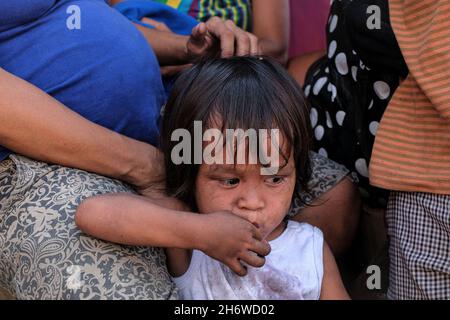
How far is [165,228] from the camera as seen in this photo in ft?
4.57

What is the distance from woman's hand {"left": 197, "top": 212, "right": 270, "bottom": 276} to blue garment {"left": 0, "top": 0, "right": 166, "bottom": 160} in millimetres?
422

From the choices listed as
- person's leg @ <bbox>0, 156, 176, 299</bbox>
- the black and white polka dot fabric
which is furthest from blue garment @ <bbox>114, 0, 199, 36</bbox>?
person's leg @ <bbox>0, 156, 176, 299</bbox>

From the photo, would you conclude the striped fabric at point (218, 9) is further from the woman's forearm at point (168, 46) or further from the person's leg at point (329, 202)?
the person's leg at point (329, 202)

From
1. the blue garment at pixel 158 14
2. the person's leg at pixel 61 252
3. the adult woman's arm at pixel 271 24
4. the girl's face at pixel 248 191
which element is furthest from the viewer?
the adult woman's arm at pixel 271 24

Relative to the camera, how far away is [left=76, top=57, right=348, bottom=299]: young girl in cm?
140

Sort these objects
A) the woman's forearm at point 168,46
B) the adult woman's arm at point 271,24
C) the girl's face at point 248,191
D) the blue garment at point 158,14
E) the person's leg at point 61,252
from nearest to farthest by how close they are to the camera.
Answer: the person's leg at point 61,252, the girl's face at point 248,191, the woman's forearm at point 168,46, the blue garment at point 158,14, the adult woman's arm at point 271,24

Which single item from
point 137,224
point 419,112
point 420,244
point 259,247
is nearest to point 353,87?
point 419,112

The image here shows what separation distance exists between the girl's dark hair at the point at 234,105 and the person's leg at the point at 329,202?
189 mm

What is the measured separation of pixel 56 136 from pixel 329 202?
77 centimetres

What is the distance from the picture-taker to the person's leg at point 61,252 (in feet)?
4.51

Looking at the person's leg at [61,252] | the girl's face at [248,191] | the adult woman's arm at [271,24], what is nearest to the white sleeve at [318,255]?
the girl's face at [248,191]

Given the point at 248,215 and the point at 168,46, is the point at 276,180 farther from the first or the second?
the point at 168,46

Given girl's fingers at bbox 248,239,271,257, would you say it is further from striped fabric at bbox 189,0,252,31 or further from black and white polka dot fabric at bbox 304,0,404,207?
striped fabric at bbox 189,0,252,31

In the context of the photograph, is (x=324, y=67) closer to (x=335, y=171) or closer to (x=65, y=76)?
(x=335, y=171)
